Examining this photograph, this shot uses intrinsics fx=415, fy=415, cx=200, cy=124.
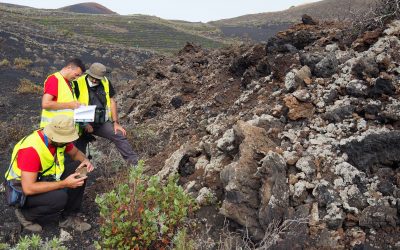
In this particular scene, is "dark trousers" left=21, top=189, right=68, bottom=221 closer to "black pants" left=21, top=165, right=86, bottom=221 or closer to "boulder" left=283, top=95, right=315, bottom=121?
"black pants" left=21, top=165, right=86, bottom=221

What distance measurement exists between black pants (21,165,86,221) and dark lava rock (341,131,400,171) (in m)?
2.98

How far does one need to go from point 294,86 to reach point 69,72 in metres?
2.82

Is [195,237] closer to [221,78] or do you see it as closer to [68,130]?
[68,130]

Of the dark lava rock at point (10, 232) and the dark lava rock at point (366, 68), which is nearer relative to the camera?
the dark lava rock at point (10, 232)

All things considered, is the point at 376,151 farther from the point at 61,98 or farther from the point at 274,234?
the point at 61,98

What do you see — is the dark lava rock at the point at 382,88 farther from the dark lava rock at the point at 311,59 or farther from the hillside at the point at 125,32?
the hillside at the point at 125,32

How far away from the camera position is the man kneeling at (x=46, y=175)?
405 centimetres

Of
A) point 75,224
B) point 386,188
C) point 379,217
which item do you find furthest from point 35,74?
point 379,217

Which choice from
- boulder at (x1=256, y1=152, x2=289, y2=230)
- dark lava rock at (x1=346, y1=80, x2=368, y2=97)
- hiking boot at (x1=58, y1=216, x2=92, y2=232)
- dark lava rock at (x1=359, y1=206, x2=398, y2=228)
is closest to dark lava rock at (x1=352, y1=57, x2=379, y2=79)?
dark lava rock at (x1=346, y1=80, x2=368, y2=97)

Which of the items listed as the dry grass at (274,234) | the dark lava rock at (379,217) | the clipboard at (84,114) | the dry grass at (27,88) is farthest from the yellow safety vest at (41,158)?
the dry grass at (27,88)

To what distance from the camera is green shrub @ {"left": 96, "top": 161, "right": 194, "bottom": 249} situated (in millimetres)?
3508

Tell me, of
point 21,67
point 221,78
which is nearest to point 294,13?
point 21,67

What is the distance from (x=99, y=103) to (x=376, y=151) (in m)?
3.48

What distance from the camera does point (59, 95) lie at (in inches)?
198
